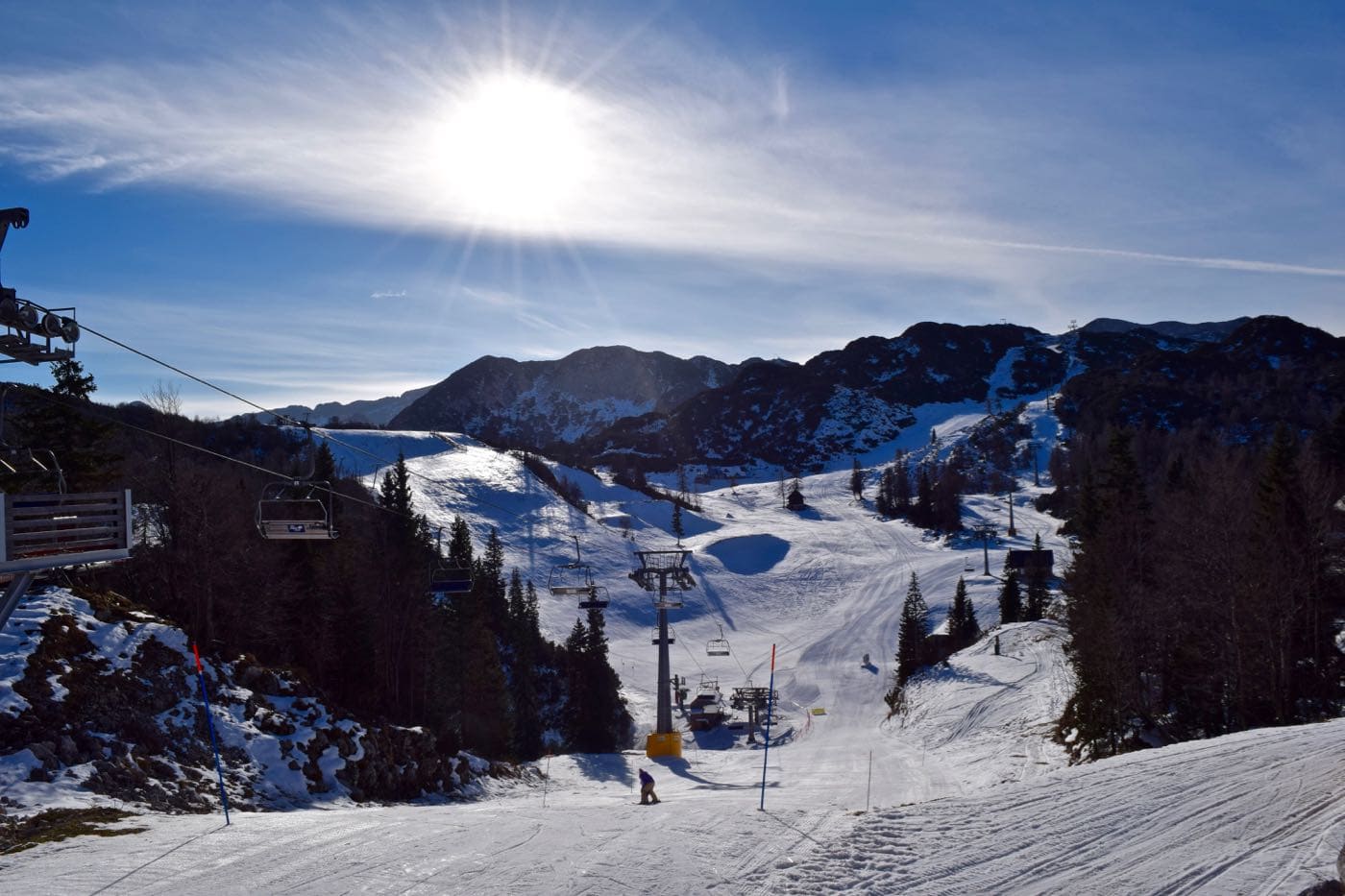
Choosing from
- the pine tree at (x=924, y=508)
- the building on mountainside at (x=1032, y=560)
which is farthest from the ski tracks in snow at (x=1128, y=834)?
the pine tree at (x=924, y=508)

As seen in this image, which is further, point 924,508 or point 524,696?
point 924,508

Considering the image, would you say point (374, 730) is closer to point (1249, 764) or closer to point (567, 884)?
point (567, 884)

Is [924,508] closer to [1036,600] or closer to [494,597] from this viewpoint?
[1036,600]

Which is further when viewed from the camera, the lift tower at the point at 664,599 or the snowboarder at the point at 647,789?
the lift tower at the point at 664,599

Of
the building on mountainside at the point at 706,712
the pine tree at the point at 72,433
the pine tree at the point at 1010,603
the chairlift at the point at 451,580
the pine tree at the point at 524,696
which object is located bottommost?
the building on mountainside at the point at 706,712

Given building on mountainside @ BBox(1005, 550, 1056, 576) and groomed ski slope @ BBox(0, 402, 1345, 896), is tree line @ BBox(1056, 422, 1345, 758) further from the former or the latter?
building on mountainside @ BBox(1005, 550, 1056, 576)

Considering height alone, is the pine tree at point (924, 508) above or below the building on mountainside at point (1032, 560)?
above

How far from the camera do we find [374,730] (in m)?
22.5

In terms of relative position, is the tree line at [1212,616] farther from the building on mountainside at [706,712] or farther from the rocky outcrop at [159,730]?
the building on mountainside at [706,712]

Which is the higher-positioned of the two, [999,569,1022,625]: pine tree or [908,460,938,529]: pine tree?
[908,460,938,529]: pine tree

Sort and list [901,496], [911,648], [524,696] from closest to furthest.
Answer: [524,696] < [911,648] < [901,496]

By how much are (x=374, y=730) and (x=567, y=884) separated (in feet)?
45.6

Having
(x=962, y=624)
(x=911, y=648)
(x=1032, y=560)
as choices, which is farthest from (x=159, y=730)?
(x=1032, y=560)

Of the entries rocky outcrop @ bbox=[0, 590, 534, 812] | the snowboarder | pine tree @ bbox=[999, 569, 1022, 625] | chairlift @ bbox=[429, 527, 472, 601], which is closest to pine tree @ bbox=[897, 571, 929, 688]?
pine tree @ bbox=[999, 569, 1022, 625]
